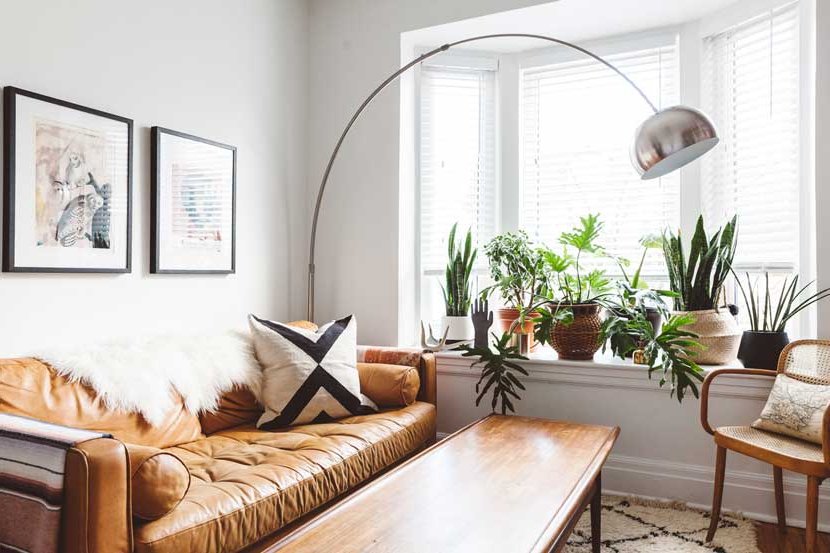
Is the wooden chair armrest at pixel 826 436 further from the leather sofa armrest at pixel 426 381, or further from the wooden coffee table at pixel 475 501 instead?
the leather sofa armrest at pixel 426 381

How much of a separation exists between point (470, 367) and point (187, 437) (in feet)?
4.84

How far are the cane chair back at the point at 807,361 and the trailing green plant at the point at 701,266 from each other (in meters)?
0.44

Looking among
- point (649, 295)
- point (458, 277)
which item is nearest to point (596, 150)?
point (649, 295)

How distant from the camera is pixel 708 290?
2.78 meters

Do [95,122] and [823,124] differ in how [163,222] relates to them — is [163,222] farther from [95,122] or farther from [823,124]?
[823,124]

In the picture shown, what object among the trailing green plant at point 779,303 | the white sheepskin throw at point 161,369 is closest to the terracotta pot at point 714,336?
the trailing green plant at point 779,303

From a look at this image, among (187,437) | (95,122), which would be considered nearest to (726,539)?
(187,437)

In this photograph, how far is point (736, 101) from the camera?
10.1ft

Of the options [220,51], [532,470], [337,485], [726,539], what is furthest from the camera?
[220,51]

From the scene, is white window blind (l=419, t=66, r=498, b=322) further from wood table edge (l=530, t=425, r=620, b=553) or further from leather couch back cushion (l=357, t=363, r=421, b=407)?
wood table edge (l=530, t=425, r=620, b=553)

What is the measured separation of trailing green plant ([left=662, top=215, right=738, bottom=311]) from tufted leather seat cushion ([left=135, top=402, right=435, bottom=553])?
53.3 inches

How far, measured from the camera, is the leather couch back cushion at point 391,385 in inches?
107

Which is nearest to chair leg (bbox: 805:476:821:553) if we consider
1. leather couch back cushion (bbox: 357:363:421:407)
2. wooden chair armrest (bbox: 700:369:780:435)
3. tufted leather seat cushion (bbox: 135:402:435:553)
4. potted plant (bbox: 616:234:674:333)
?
wooden chair armrest (bbox: 700:369:780:435)

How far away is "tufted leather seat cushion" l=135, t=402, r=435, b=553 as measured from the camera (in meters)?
1.51
